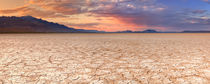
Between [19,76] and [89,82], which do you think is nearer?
[89,82]

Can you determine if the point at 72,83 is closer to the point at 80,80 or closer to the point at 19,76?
the point at 80,80

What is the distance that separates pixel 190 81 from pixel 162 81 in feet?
1.36

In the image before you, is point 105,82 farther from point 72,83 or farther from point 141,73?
point 141,73

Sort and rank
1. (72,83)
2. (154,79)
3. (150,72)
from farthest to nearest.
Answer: (150,72), (154,79), (72,83)

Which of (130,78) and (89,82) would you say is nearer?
(89,82)

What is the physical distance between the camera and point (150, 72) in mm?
2730

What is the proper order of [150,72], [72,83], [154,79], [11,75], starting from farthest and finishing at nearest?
1. [150,72]
2. [11,75]
3. [154,79]
4. [72,83]

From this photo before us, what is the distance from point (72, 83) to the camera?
2.20 metres

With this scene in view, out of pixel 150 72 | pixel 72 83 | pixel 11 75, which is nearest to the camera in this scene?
pixel 72 83

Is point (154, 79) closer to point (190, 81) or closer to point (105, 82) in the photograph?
point (190, 81)

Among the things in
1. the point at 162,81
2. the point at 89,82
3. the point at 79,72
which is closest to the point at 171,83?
the point at 162,81

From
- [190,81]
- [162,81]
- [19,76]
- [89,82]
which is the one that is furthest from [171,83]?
[19,76]

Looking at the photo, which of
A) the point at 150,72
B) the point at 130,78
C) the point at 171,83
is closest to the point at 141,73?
the point at 150,72

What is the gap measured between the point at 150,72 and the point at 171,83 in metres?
0.54
